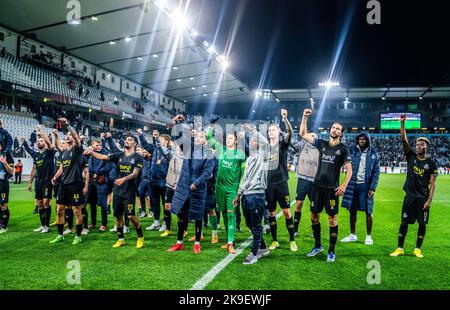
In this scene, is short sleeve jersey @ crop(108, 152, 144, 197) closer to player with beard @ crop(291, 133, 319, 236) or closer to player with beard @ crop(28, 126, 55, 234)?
player with beard @ crop(28, 126, 55, 234)

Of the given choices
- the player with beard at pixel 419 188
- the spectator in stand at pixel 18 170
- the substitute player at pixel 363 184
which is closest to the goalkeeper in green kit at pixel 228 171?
the substitute player at pixel 363 184

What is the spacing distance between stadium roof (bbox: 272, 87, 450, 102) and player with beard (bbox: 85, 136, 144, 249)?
41.1m

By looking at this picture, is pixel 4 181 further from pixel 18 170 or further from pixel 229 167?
pixel 18 170

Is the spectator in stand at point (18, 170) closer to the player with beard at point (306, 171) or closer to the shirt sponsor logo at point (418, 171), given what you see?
the player with beard at point (306, 171)

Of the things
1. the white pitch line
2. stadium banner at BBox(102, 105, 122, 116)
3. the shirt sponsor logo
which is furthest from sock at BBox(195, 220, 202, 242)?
stadium banner at BBox(102, 105, 122, 116)

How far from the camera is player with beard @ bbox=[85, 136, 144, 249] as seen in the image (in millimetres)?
6715

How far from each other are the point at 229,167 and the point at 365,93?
46.2 meters

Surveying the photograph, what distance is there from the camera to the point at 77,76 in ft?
95.0

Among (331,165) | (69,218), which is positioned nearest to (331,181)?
(331,165)

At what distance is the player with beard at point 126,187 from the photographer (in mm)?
6715

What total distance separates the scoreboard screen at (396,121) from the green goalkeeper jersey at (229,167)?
47425 millimetres

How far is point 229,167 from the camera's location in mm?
6684
